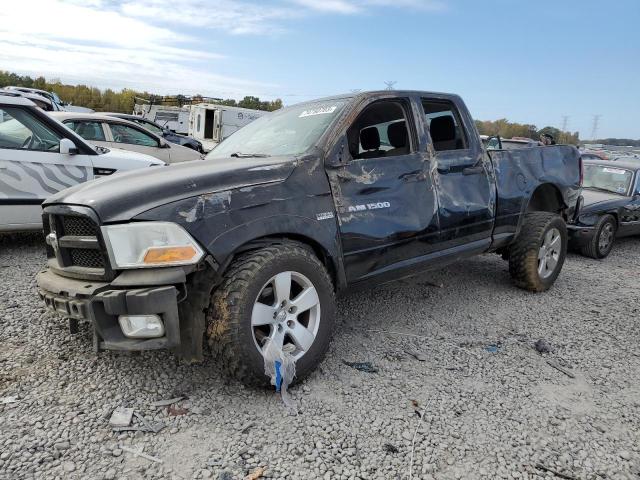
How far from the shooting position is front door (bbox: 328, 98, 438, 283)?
3279 millimetres

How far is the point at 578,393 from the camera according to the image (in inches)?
120

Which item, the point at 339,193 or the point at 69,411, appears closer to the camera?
the point at 69,411

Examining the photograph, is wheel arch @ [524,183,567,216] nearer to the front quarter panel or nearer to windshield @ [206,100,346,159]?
windshield @ [206,100,346,159]

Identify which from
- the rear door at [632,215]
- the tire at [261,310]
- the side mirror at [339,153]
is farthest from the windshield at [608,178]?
the tire at [261,310]

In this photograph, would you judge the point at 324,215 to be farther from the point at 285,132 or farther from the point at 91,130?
the point at 91,130

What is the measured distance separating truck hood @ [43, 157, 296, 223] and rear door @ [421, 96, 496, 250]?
1480 millimetres

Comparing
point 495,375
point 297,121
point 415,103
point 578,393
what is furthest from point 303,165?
point 578,393

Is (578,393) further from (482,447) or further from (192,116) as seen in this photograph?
(192,116)

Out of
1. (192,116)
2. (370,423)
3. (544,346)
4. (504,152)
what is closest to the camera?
(370,423)

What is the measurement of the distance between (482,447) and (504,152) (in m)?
2.98

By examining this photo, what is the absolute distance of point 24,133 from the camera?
5.23 m

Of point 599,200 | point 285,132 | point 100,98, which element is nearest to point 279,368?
point 285,132

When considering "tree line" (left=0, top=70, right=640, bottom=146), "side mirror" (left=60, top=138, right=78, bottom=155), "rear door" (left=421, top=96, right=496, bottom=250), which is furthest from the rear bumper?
"tree line" (left=0, top=70, right=640, bottom=146)

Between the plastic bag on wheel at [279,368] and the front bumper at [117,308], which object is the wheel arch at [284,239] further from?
the plastic bag on wheel at [279,368]
